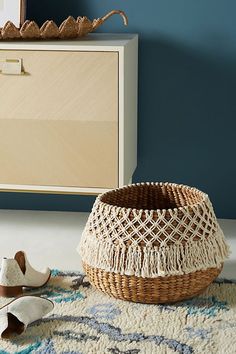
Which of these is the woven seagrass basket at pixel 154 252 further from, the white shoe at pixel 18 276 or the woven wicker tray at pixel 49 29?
the woven wicker tray at pixel 49 29

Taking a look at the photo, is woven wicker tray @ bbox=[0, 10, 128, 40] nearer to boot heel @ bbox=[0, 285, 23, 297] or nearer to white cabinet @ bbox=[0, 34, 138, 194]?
white cabinet @ bbox=[0, 34, 138, 194]

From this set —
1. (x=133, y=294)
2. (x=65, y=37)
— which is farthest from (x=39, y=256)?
(x=65, y=37)

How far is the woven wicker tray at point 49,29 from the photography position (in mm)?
2656

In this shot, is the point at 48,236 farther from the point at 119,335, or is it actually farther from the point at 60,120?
the point at 119,335

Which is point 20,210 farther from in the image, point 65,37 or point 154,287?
point 154,287

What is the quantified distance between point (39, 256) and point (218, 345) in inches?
33.1

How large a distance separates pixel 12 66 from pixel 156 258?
3.00ft

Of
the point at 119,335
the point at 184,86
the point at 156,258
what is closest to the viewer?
the point at 119,335

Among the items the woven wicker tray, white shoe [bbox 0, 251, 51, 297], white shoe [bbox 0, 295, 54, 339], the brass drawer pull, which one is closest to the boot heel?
white shoe [bbox 0, 251, 51, 297]

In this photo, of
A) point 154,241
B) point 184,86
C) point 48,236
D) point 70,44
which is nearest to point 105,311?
point 154,241

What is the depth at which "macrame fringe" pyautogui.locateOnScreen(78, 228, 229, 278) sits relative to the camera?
2.14 meters

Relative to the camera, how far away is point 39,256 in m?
2.61

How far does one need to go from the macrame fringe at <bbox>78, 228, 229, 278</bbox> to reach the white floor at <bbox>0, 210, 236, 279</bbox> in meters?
0.28

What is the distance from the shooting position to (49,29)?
2658mm
